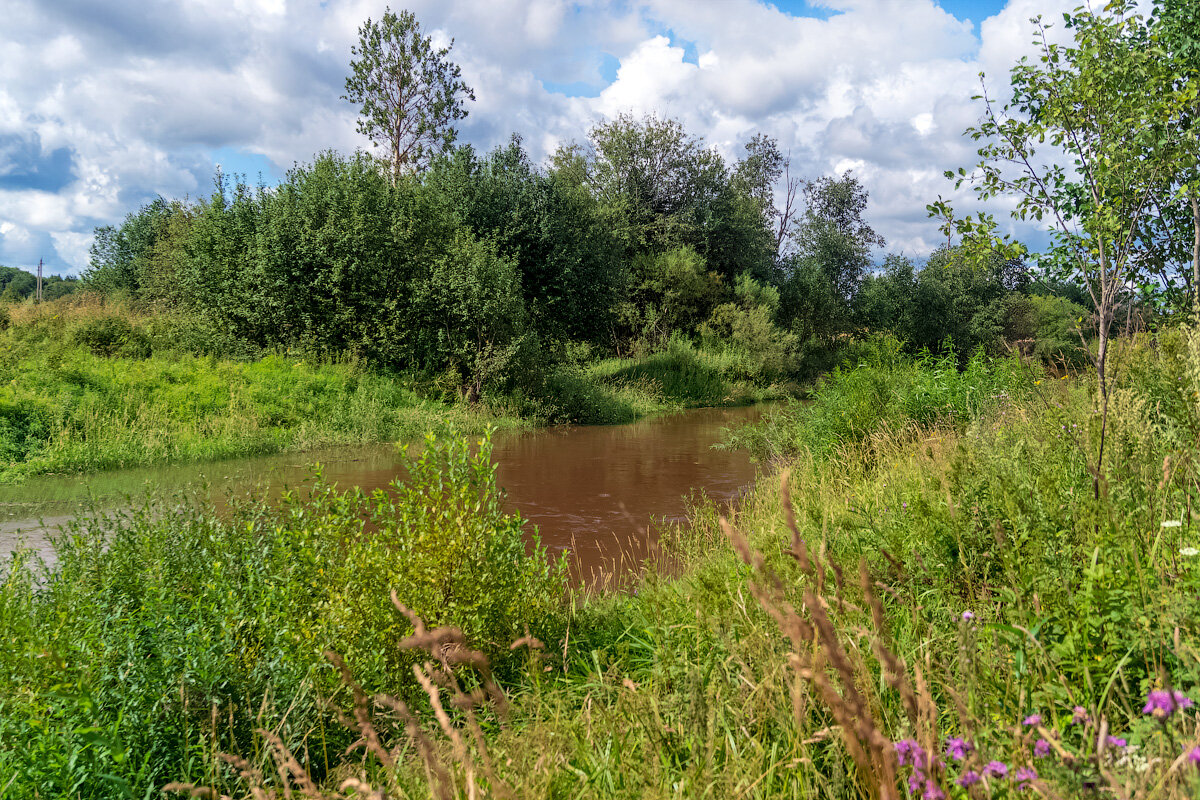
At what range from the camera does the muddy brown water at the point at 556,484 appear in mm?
7805

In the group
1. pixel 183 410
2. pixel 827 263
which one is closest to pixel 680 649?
pixel 183 410

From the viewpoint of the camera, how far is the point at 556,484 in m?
11.7

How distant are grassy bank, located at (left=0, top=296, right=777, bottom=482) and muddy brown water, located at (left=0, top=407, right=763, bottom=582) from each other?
2.59 ft

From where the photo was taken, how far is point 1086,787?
1.30 m

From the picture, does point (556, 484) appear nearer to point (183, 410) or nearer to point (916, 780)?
point (183, 410)

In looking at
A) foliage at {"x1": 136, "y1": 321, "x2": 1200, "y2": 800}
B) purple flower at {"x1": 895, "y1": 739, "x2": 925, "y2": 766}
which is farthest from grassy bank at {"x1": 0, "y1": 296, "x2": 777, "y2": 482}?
purple flower at {"x1": 895, "y1": 739, "x2": 925, "y2": 766}

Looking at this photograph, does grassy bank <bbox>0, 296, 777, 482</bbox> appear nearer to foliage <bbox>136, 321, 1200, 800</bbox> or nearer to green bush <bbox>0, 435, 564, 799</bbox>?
green bush <bbox>0, 435, 564, 799</bbox>

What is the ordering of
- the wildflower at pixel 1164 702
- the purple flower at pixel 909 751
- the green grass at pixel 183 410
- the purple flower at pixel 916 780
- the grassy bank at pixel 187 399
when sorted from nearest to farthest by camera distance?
the wildflower at pixel 1164 702 < the purple flower at pixel 916 780 < the purple flower at pixel 909 751 < the green grass at pixel 183 410 < the grassy bank at pixel 187 399

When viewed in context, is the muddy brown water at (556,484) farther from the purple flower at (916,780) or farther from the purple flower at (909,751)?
the purple flower at (916,780)

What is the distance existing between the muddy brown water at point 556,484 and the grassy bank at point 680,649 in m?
1.73

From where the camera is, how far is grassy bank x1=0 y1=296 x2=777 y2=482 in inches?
474

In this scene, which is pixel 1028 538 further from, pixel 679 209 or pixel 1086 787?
pixel 679 209

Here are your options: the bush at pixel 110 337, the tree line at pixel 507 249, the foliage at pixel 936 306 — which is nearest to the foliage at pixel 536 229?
the tree line at pixel 507 249

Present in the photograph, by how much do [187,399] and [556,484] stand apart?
26.6ft
